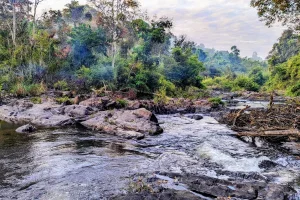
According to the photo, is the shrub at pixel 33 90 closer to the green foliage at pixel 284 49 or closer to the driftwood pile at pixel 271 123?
the driftwood pile at pixel 271 123

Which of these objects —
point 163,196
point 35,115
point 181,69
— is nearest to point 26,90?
point 35,115

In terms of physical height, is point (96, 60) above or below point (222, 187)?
above

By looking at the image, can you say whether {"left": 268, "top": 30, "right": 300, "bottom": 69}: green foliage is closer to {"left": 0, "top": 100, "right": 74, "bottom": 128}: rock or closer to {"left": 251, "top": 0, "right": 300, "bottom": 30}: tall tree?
{"left": 251, "top": 0, "right": 300, "bottom": 30}: tall tree

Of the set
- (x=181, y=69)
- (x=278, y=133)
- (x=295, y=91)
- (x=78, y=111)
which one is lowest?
(x=278, y=133)

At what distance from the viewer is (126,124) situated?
42.0 ft

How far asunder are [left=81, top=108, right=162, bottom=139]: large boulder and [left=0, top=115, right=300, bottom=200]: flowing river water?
1.61 feet

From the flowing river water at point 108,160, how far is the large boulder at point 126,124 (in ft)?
1.61

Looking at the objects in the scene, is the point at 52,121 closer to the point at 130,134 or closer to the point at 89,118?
the point at 89,118

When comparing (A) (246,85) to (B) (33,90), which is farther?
(A) (246,85)

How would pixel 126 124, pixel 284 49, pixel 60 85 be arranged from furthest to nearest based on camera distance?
pixel 284 49 → pixel 60 85 → pixel 126 124

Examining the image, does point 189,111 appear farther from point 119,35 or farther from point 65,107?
point 119,35

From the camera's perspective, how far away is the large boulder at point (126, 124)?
12.2 meters

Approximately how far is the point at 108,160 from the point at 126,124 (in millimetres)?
4451

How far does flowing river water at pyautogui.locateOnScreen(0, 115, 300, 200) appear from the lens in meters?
6.25
